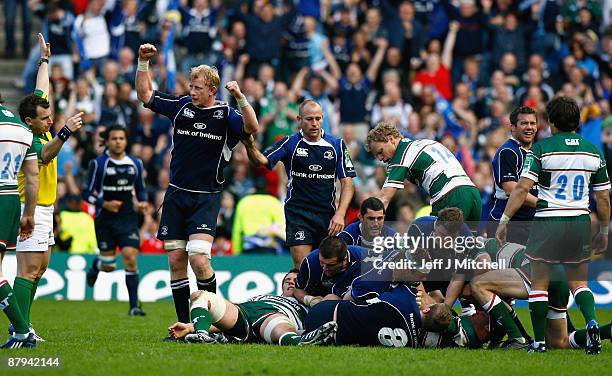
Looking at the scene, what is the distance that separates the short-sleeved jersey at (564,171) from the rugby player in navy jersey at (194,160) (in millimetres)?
3254

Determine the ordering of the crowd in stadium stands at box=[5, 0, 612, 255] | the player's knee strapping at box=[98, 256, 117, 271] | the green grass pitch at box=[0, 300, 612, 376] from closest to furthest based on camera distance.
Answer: the green grass pitch at box=[0, 300, 612, 376] < the player's knee strapping at box=[98, 256, 117, 271] < the crowd in stadium stands at box=[5, 0, 612, 255]

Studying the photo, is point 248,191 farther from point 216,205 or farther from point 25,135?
point 25,135

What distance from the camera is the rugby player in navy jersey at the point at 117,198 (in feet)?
55.6

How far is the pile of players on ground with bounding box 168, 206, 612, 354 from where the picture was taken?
11352 mm

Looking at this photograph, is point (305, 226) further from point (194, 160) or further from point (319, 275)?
point (194, 160)

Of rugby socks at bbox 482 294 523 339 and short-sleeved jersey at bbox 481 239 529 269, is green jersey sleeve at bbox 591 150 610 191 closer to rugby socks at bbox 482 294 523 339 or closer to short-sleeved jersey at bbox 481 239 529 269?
short-sleeved jersey at bbox 481 239 529 269

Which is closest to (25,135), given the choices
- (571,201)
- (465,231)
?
(465,231)

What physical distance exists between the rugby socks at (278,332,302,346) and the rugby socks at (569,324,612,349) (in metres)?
3.04

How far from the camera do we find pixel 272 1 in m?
26.1

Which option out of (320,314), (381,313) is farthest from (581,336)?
(320,314)

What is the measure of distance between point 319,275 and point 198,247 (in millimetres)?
1415

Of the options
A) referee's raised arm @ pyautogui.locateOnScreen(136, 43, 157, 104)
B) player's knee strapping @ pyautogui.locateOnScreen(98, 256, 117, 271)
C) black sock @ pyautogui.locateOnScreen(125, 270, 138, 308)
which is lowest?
black sock @ pyautogui.locateOnScreen(125, 270, 138, 308)

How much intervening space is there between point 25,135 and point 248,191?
36.1ft

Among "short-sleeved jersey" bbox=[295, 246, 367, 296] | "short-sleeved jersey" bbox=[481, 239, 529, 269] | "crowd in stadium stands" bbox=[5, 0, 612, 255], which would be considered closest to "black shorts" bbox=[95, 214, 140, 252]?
"crowd in stadium stands" bbox=[5, 0, 612, 255]
